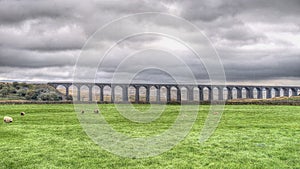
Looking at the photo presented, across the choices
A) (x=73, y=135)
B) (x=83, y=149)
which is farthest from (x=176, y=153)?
(x=73, y=135)

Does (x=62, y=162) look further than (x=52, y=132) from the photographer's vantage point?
No

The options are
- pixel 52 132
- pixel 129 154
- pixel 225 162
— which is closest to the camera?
pixel 225 162

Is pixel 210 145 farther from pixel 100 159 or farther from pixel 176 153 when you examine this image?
pixel 100 159

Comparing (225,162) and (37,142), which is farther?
(37,142)

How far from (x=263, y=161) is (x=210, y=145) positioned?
193 inches

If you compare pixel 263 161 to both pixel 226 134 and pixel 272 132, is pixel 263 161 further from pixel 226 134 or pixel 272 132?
pixel 272 132

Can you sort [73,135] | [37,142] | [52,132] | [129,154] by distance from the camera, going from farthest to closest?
[52,132], [73,135], [37,142], [129,154]

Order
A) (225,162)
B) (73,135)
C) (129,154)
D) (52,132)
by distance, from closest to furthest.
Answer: (225,162)
(129,154)
(73,135)
(52,132)

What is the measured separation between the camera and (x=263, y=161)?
62.6 ft

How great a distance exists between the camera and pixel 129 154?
20.8m

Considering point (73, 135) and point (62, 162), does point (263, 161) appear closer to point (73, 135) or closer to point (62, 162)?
point (62, 162)

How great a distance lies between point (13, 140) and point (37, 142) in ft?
7.67

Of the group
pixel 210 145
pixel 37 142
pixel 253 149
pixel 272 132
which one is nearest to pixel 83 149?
pixel 37 142

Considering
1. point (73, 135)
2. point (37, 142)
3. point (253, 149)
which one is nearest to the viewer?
point (253, 149)
